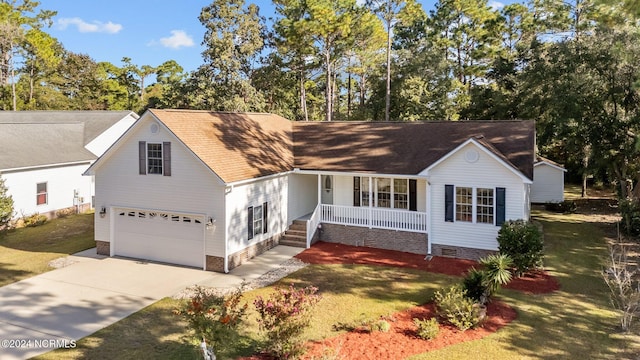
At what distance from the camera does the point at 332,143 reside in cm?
2156

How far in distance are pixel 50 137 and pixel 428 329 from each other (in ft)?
90.7

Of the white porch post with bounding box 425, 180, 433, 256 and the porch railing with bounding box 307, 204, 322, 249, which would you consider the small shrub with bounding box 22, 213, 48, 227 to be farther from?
the white porch post with bounding box 425, 180, 433, 256

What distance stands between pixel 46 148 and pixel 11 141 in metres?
1.81

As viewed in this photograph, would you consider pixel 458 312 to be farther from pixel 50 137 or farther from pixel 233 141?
pixel 50 137

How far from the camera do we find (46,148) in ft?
85.4

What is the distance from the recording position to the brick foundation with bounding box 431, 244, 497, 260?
1650 cm

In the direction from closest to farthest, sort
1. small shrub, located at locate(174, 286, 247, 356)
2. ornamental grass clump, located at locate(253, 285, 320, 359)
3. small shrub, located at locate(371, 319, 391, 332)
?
small shrub, located at locate(174, 286, 247, 356) → ornamental grass clump, located at locate(253, 285, 320, 359) → small shrub, located at locate(371, 319, 391, 332)

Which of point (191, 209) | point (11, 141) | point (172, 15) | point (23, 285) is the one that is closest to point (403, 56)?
point (172, 15)

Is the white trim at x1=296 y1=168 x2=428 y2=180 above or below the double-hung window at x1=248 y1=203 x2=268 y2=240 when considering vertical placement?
above

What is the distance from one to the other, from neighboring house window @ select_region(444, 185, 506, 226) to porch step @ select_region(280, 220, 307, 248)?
6307 millimetres

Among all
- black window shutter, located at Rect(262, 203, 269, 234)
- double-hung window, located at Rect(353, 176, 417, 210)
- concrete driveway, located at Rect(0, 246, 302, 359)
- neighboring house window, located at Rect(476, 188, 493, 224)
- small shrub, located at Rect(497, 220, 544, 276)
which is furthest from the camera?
double-hung window, located at Rect(353, 176, 417, 210)

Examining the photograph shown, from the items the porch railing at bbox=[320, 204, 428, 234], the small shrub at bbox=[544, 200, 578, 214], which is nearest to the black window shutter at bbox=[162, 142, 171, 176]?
the porch railing at bbox=[320, 204, 428, 234]

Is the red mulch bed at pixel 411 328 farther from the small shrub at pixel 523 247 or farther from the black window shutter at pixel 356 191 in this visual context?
the black window shutter at pixel 356 191

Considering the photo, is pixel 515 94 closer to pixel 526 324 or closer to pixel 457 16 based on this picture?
→ pixel 457 16
